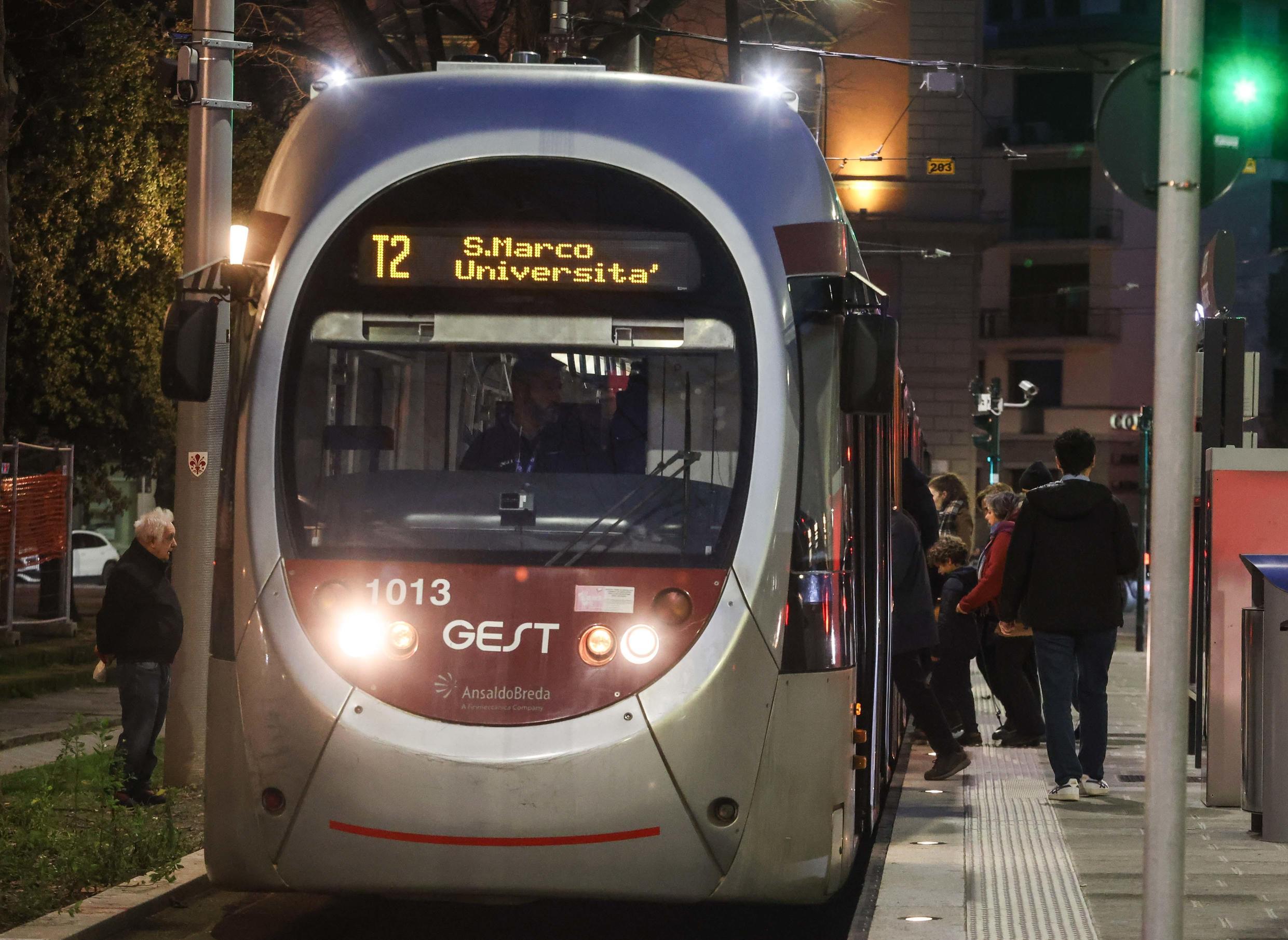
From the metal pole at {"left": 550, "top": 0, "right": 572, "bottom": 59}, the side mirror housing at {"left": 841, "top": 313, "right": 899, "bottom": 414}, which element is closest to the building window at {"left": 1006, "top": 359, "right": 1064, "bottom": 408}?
the metal pole at {"left": 550, "top": 0, "right": 572, "bottom": 59}

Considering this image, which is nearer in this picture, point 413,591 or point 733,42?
point 413,591

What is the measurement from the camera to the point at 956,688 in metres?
12.9

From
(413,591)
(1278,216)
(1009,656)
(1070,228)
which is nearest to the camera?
(413,591)

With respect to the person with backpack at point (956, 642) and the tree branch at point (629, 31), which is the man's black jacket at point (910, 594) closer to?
the person with backpack at point (956, 642)

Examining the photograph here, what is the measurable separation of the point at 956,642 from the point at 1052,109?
5640 centimetres

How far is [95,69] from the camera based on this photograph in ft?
72.3

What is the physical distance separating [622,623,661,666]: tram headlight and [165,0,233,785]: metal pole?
5.15m

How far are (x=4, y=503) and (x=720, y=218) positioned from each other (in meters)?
18.1

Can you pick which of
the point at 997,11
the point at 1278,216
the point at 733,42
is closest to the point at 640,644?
the point at 733,42

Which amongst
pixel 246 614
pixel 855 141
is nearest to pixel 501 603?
pixel 246 614

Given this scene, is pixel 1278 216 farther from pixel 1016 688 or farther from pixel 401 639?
pixel 401 639

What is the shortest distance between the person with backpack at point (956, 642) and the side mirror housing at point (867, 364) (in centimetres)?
590

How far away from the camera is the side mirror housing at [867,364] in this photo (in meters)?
6.62

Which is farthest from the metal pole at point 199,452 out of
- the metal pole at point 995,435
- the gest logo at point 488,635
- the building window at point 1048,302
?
the building window at point 1048,302
